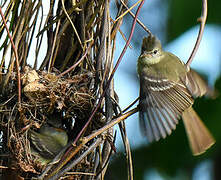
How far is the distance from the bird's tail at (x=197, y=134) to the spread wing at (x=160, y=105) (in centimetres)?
15

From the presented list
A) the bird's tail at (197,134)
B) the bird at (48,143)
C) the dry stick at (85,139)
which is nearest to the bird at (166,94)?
the bird's tail at (197,134)

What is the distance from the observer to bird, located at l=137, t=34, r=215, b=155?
65.9 inches

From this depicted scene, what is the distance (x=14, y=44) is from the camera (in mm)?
1624

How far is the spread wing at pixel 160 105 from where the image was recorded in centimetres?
164

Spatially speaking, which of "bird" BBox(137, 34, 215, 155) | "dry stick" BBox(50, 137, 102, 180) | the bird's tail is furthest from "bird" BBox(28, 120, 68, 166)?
the bird's tail

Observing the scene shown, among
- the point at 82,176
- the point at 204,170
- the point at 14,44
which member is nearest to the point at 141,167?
the point at 204,170

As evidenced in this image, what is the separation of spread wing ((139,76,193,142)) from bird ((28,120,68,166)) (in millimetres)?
305

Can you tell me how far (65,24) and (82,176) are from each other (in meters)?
0.58

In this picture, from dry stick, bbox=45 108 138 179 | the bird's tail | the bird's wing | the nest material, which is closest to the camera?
dry stick, bbox=45 108 138 179

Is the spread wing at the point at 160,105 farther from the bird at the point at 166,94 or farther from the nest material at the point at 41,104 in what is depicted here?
the nest material at the point at 41,104

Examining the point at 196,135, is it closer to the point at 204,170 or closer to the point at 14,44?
the point at 14,44

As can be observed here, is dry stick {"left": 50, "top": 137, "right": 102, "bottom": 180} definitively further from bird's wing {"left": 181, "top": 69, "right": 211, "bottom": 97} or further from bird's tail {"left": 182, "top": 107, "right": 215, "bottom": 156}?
bird's wing {"left": 181, "top": 69, "right": 211, "bottom": 97}

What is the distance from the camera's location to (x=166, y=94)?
187 centimetres

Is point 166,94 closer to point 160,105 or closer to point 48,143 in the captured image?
point 160,105
